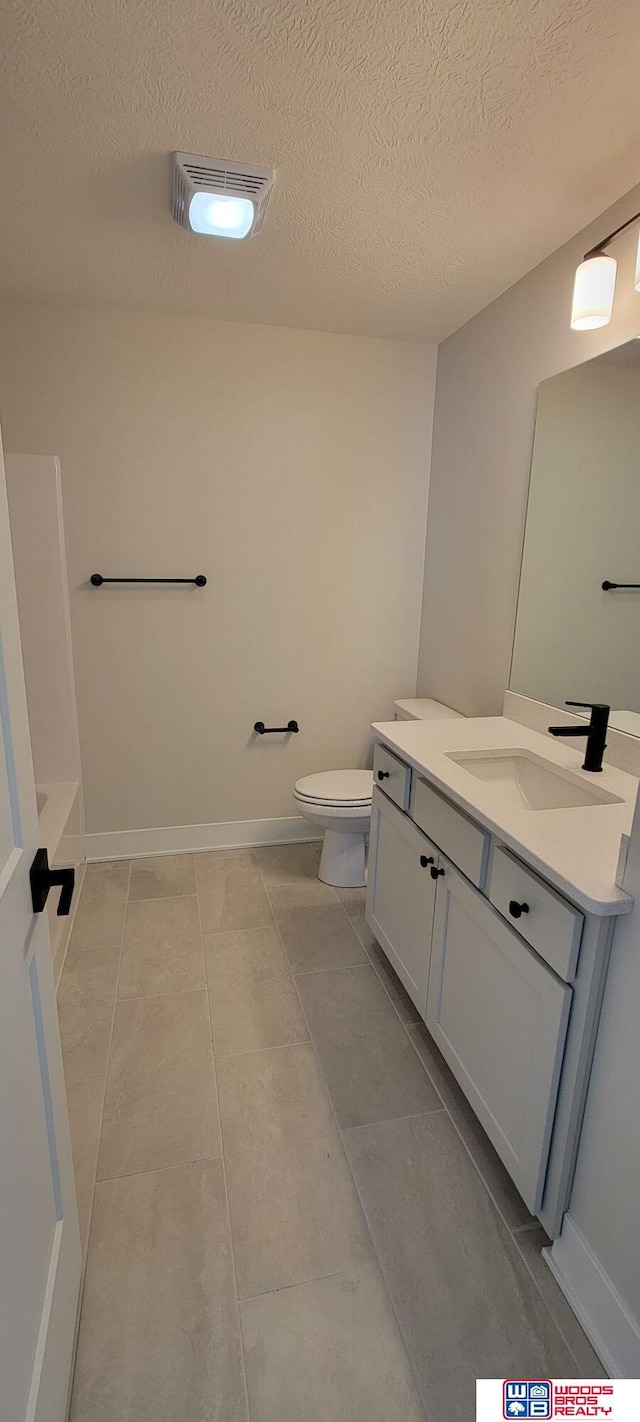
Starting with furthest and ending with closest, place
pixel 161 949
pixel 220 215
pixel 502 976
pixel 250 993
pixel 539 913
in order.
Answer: pixel 161 949
pixel 250 993
pixel 220 215
pixel 502 976
pixel 539 913

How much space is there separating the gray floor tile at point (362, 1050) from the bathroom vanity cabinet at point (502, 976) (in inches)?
5.7

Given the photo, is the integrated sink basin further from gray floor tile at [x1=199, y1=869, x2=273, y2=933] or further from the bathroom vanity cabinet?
gray floor tile at [x1=199, y1=869, x2=273, y2=933]

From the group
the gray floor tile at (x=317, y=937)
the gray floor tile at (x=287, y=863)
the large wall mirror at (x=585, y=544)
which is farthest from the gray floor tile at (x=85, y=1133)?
the large wall mirror at (x=585, y=544)

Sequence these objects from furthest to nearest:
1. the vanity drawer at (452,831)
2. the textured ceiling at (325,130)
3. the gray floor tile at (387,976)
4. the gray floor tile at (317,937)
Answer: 1. the gray floor tile at (317,937)
2. the gray floor tile at (387,976)
3. the vanity drawer at (452,831)
4. the textured ceiling at (325,130)

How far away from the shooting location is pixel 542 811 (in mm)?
1343

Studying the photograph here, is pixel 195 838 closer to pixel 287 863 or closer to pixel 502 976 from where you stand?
pixel 287 863

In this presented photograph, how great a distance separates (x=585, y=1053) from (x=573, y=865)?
0.32 m

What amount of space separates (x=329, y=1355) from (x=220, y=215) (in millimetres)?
2528

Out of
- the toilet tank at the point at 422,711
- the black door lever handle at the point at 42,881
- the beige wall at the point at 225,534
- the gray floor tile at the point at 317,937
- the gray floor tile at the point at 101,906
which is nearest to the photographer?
the black door lever handle at the point at 42,881

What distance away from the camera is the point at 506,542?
7.35 ft

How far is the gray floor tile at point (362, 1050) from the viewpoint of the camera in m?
1.59

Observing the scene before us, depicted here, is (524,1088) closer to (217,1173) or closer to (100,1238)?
(217,1173)
